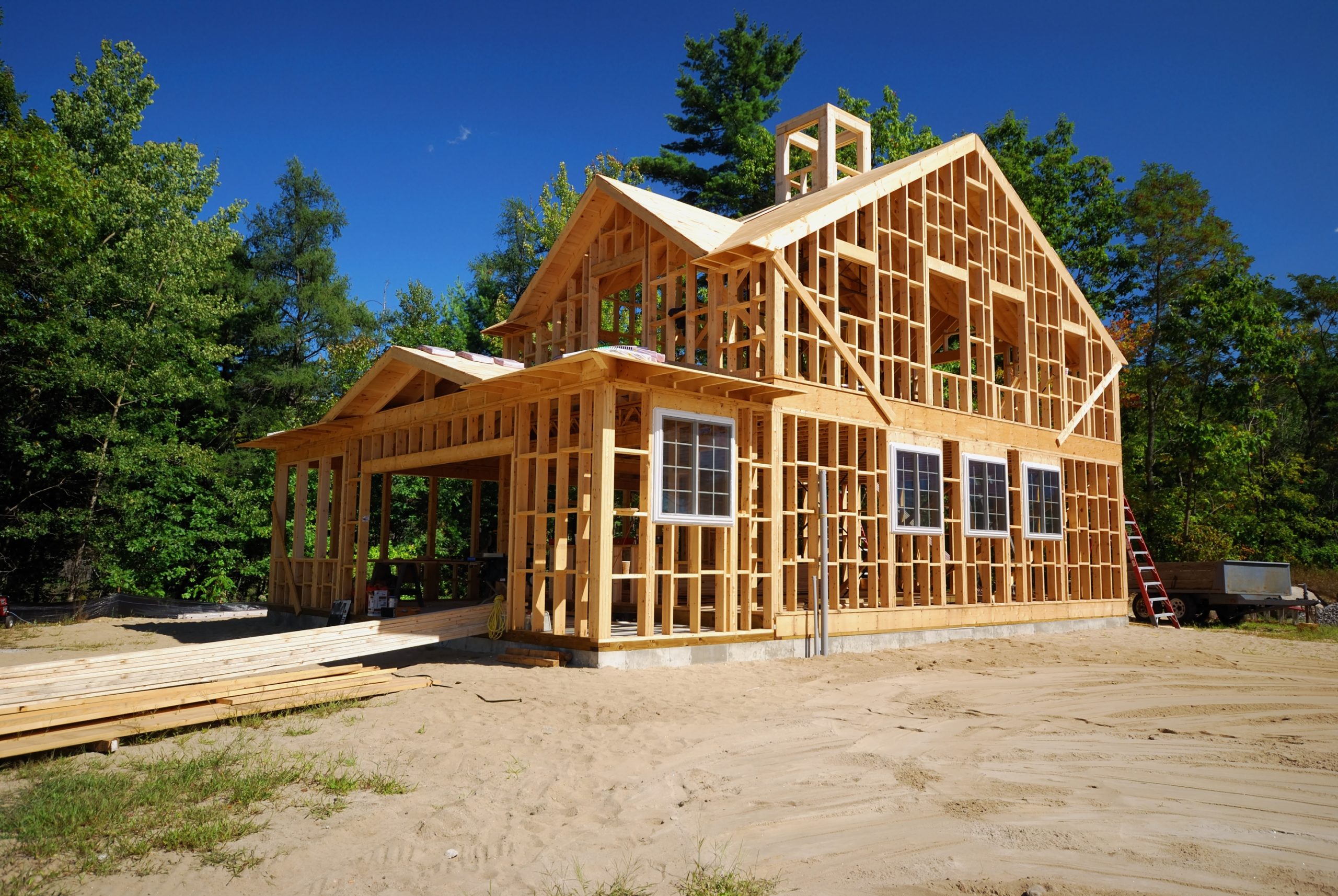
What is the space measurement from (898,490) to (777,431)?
3.15 meters

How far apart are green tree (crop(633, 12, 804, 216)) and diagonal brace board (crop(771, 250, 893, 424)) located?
18.6m

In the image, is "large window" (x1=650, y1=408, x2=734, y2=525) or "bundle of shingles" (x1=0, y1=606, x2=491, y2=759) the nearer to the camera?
"bundle of shingles" (x1=0, y1=606, x2=491, y2=759)

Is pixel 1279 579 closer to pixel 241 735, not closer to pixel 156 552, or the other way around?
pixel 241 735

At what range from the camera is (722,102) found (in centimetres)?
3338

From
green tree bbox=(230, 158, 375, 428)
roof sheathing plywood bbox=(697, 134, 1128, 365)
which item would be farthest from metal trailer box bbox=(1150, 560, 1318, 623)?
green tree bbox=(230, 158, 375, 428)

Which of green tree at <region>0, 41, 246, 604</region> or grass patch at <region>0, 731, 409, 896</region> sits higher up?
green tree at <region>0, 41, 246, 604</region>

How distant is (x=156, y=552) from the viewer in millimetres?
23938

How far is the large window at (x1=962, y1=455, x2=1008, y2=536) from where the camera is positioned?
16.4 meters

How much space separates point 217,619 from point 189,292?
10334 mm

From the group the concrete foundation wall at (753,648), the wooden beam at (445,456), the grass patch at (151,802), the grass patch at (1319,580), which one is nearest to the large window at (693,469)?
the concrete foundation wall at (753,648)

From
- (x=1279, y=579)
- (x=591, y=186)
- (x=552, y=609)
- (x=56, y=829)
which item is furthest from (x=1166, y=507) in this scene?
(x=56, y=829)

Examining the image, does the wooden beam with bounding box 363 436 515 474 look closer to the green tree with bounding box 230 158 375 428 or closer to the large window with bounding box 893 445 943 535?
the large window with bounding box 893 445 943 535

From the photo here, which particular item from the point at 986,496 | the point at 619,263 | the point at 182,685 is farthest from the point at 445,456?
the point at 986,496

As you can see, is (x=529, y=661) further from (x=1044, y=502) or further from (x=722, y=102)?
(x=722, y=102)
